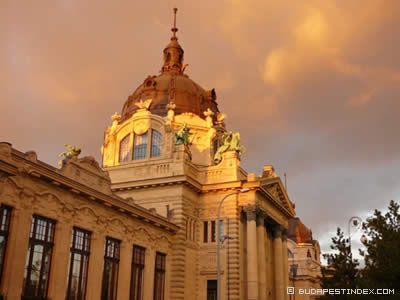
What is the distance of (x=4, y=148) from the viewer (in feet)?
80.1

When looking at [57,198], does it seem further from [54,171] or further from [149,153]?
[149,153]

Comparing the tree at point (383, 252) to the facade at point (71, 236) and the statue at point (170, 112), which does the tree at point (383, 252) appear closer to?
the facade at point (71, 236)

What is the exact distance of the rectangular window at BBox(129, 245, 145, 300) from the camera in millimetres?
36375

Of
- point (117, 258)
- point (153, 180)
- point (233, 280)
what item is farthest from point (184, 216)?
point (117, 258)

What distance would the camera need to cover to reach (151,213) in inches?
1533

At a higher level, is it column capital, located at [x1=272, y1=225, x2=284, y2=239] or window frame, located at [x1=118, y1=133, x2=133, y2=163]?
window frame, located at [x1=118, y1=133, x2=133, y2=163]

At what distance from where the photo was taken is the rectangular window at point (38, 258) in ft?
87.9

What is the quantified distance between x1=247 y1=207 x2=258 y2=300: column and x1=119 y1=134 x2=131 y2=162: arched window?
54.6ft

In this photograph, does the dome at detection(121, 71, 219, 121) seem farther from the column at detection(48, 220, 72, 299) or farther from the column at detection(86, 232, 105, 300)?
the column at detection(48, 220, 72, 299)

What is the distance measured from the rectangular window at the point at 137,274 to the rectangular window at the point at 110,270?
88.0 inches

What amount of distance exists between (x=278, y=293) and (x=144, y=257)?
769 inches

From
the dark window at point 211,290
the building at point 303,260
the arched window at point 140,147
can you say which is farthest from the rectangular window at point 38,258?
the building at point 303,260

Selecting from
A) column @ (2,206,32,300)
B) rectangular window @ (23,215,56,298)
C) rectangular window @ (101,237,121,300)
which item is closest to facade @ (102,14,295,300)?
rectangular window @ (101,237,121,300)

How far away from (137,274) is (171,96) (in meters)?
27.1
